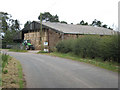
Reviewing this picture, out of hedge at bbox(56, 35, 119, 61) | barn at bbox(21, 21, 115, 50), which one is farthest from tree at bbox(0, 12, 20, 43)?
hedge at bbox(56, 35, 119, 61)

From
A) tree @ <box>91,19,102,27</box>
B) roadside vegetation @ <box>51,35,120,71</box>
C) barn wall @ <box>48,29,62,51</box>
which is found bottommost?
roadside vegetation @ <box>51,35,120,71</box>

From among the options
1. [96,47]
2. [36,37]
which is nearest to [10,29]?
[36,37]

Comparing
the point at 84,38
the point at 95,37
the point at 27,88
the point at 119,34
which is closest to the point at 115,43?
the point at 119,34

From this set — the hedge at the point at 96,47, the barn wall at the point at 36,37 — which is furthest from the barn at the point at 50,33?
the hedge at the point at 96,47

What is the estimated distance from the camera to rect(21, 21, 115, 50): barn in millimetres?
28484

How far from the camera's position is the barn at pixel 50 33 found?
28484mm

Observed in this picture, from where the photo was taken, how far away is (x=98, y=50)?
1385cm

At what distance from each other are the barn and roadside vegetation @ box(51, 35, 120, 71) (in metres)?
7.74

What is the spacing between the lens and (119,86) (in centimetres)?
618

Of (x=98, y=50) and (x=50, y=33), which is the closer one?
(x=98, y=50)

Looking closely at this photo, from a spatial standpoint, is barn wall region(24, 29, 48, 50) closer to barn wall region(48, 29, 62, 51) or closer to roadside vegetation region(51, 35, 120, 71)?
barn wall region(48, 29, 62, 51)

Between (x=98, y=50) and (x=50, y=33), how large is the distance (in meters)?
→ 19.4

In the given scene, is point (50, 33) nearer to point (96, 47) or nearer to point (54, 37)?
point (54, 37)

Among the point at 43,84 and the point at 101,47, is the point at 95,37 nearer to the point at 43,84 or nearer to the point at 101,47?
the point at 101,47
